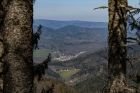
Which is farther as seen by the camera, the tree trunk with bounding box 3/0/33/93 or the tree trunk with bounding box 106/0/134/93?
the tree trunk with bounding box 106/0/134/93

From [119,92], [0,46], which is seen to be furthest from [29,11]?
[119,92]

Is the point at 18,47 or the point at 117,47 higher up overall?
the point at 18,47

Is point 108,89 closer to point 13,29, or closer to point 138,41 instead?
point 138,41

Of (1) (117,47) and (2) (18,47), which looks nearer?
(2) (18,47)

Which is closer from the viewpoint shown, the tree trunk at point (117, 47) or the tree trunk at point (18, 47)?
the tree trunk at point (18, 47)
